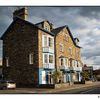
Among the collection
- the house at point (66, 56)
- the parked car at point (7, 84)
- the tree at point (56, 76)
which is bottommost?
the parked car at point (7, 84)

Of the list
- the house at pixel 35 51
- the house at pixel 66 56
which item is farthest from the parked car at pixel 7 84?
the house at pixel 66 56

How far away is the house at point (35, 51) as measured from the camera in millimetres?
19656

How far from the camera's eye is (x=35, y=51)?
2194 centimetres

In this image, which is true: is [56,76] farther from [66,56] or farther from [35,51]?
[66,56]

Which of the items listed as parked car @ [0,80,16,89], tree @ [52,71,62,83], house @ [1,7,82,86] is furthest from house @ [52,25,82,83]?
parked car @ [0,80,16,89]

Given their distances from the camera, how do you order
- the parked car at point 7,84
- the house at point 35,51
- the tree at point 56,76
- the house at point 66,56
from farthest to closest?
the house at point 66,56 < the tree at point 56,76 < the house at point 35,51 < the parked car at point 7,84

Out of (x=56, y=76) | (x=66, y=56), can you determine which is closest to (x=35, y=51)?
(x=56, y=76)

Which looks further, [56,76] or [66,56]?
[66,56]

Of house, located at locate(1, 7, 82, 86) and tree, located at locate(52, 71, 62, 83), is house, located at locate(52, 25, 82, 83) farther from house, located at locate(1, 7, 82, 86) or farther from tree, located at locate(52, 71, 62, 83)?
tree, located at locate(52, 71, 62, 83)

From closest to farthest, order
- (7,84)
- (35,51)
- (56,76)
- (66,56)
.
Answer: (7,84) < (35,51) < (56,76) < (66,56)

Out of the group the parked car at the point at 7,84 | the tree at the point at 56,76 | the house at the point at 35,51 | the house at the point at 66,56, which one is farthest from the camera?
the house at the point at 66,56

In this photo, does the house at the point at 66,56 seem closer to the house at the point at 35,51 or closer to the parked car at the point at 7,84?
the house at the point at 35,51

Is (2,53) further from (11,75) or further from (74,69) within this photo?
(74,69)
